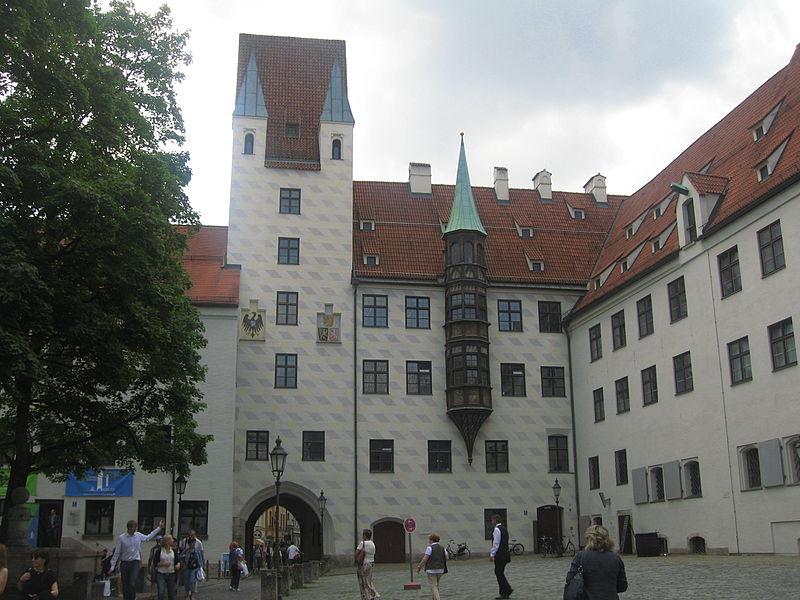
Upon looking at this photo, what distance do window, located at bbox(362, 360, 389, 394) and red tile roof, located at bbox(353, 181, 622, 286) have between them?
3.90 metres

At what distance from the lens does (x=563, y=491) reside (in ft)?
129

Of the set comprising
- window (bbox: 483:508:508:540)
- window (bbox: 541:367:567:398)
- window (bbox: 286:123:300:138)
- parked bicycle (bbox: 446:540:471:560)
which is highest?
window (bbox: 286:123:300:138)

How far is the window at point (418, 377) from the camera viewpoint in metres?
39.4

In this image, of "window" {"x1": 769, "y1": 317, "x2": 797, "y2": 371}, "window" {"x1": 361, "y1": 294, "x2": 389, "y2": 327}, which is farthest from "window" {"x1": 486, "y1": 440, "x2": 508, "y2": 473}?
"window" {"x1": 769, "y1": 317, "x2": 797, "y2": 371}

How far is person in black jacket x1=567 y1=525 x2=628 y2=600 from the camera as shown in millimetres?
8797

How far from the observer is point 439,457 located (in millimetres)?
38844

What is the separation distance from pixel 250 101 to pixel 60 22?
79.0 feet

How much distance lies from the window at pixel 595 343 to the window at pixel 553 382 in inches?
93.0

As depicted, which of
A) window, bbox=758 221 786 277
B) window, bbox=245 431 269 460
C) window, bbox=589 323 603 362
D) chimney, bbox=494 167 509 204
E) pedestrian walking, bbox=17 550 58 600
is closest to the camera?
pedestrian walking, bbox=17 550 58 600

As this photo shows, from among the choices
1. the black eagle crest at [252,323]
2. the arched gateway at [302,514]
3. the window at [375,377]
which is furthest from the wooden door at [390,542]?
the black eagle crest at [252,323]

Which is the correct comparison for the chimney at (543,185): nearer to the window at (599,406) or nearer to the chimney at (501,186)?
the chimney at (501,186)

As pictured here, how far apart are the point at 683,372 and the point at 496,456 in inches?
417

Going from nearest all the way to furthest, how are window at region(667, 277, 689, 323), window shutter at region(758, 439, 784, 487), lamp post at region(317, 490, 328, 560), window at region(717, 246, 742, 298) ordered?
window shutter at region(758, 439, 784, 487) < window at region(717, 246, 742, 298) < window at region(667, 277, 689, 323) < lamp post at region(317, 490, 328, 560)

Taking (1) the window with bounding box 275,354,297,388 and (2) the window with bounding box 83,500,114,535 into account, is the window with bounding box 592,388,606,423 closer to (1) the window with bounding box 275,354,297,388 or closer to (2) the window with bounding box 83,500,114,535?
(1) the window with bounding box 275,354,297,388
